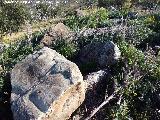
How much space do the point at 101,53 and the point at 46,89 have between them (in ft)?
14.4

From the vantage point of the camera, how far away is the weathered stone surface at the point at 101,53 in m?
17.4

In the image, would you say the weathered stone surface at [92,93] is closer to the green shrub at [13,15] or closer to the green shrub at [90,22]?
the green shrub at [90,22]

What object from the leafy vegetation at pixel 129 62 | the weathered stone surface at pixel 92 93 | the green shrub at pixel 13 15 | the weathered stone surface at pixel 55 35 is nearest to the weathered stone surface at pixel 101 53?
the leafy vegetation at pixel 129 62

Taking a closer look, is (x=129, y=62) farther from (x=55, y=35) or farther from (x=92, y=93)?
(x=55, y=35)

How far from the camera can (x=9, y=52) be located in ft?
78.1

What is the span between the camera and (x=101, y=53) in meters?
18.0

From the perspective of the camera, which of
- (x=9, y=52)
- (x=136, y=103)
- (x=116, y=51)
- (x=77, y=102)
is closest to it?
(x=77, y=102)

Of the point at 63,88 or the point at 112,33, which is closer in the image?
the point at 63,88

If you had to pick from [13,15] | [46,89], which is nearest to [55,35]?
[46,89]

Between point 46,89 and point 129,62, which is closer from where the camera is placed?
point 46,89

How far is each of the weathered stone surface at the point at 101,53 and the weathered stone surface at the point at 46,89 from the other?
2.43m

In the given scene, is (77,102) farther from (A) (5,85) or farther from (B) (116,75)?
(A) (5,85)

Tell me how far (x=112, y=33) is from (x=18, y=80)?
7387mm

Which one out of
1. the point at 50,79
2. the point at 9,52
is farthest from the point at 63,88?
the point at 9,52
